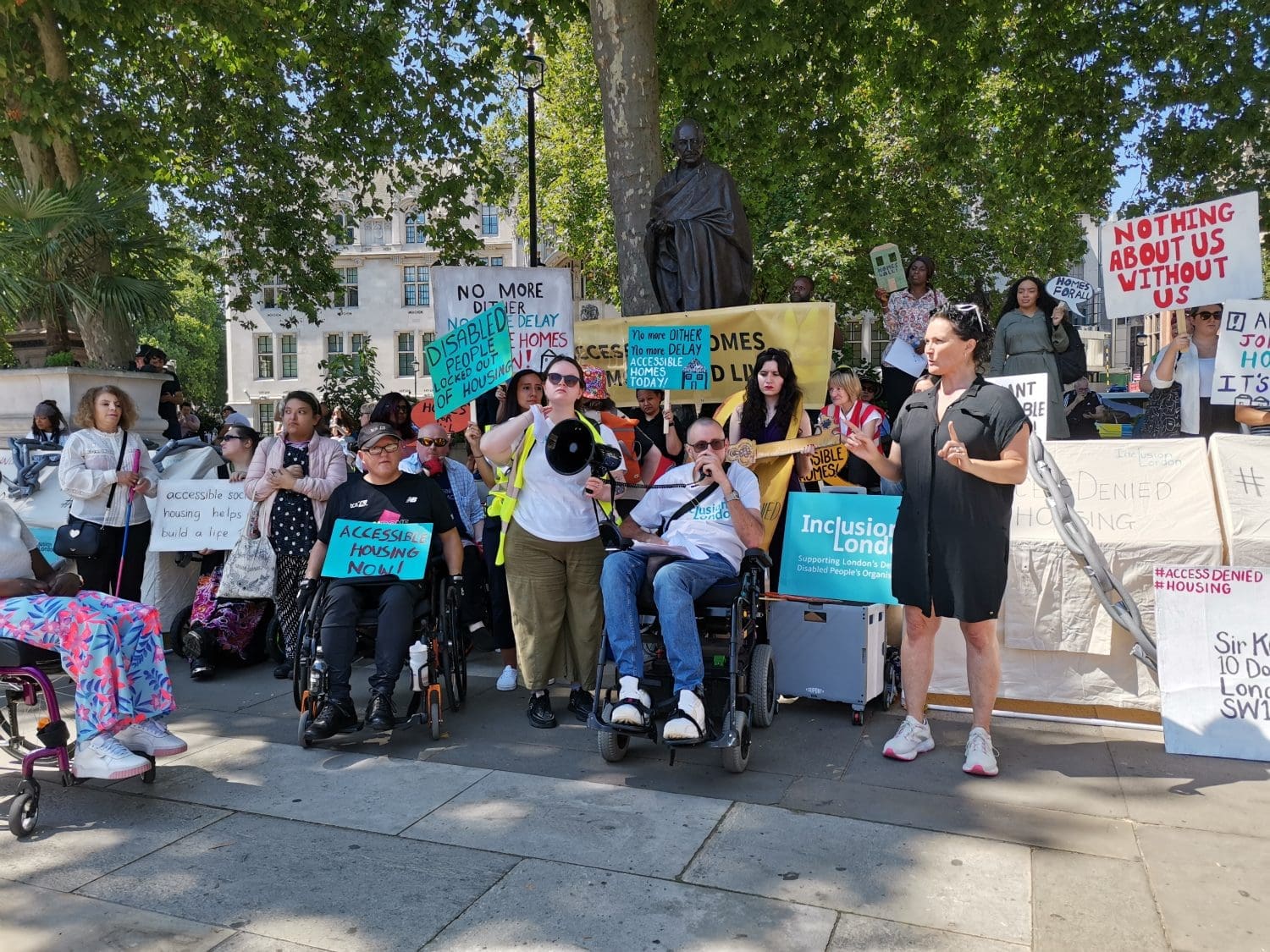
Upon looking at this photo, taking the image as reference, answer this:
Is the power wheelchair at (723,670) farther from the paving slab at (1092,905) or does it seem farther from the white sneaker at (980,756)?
the paving slab at (1092,905)

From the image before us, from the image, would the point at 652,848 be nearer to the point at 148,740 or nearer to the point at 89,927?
the point at 89,927

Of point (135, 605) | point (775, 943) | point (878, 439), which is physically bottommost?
point (775, 943)

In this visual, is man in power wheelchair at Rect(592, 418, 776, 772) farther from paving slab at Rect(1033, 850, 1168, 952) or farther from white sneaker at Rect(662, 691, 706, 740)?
paving slab at Rect(1033, 850, 1168, 952)

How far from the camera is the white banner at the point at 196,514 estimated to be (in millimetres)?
6922

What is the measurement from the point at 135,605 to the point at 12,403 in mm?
5753

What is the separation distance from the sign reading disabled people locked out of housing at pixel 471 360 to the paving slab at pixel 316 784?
7.64ft

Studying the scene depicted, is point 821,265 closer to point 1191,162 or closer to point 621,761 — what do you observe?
point 1191,162

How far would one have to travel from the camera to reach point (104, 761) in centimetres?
403

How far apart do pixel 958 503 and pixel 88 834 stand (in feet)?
12.5

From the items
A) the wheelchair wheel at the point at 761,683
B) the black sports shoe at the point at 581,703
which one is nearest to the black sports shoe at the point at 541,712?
the black sports shoe at the point at 581,703

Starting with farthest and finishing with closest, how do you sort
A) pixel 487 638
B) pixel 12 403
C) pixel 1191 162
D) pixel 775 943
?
pixel 1191 162
pixel 12 403
pixel 487 638
pixel 775 943

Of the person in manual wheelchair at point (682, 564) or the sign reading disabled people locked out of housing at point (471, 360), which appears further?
the sign reading disabled people locked out of housing at point (471, 360)

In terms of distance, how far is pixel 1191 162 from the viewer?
39.8ft

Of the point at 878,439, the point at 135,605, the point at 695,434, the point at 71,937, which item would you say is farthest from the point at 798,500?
the point at 71,937
